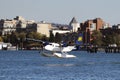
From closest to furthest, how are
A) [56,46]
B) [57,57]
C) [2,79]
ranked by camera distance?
1. [2,79]
2. [57,57]
3. [56,46]

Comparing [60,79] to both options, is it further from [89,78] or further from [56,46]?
[56,46]

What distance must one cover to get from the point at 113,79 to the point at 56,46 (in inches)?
3809

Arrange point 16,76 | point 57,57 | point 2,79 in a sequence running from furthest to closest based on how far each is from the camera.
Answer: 1. point 57,57
2. point 16,76
3. point 2,79

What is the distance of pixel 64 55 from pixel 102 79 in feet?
286

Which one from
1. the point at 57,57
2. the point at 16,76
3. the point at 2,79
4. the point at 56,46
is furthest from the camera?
the point at 56,46

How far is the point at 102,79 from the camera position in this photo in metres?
77.6

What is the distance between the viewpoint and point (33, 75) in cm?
8281

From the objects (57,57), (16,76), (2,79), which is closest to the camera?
(2,79)

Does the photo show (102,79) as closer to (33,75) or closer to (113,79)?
(113,79)

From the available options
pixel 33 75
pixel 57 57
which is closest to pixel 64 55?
pixel 57 57

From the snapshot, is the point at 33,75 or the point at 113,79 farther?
the point at 33,75

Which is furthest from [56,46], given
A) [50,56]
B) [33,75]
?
[33,75]

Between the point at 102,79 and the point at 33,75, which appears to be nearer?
the point at 102,79

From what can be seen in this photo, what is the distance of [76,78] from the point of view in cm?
7862
